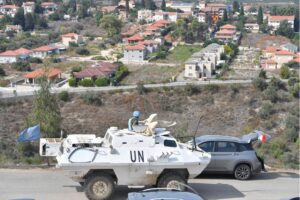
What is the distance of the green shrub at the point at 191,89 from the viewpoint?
4694 cm

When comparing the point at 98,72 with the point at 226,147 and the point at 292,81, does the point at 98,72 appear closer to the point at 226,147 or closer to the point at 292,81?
the point at 292,81

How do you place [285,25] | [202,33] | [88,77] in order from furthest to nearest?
[285,25] < [202,33] < [88,77]

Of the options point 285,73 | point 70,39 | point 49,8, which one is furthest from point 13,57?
point 49,8

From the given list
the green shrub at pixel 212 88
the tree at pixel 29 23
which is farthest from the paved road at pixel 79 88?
the tree at pixel 29 23

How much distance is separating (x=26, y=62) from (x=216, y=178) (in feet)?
175

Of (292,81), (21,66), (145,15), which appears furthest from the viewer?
(145,15)

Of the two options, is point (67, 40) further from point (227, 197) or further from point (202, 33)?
point (227, 197)

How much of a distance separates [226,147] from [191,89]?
3585 centimetres

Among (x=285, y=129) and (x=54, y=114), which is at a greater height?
(x=54, y=114)

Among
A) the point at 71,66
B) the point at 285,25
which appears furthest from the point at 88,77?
the point at 285,25

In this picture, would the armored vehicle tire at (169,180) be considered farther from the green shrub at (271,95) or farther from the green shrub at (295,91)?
the green shrub at (295,91)

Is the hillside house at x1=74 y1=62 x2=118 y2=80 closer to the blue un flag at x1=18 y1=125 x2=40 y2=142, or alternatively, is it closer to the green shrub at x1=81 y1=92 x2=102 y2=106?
the green shrub at x1=81 y1=92 x2=102 y2=106

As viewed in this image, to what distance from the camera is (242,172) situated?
11289 mm

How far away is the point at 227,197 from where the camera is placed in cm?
1010
